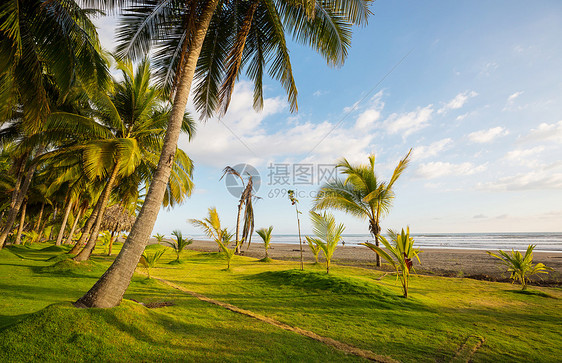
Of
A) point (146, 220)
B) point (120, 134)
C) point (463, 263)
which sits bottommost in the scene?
point (463, 263)

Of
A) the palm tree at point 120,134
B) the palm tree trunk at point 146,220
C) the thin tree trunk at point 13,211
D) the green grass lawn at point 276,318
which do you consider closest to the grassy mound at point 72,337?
the green grass lawn at point 276,318

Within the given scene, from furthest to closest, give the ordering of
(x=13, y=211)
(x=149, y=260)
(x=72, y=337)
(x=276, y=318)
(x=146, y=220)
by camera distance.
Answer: (x=13, y=211) < (x=149, y=260) < (x=276, y=318) < (x=146, y=220) < (x=72, y=337)

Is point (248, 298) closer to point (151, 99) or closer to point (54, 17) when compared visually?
point (54, 17)

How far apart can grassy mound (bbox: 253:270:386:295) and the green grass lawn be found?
1.1 inches

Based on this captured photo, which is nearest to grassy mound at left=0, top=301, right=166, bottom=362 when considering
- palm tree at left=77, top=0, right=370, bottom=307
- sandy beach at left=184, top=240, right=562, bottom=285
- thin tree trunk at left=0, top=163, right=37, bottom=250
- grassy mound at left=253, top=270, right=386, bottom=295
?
palm tree at left=77, top=0, right=370, bottom=307

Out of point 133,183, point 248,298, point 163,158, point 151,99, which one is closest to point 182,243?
point 133,183

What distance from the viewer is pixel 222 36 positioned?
7.14 meters

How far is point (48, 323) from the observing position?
2830 millimetres

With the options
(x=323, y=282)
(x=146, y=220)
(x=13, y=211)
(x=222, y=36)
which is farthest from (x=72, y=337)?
(x=13, y=211)

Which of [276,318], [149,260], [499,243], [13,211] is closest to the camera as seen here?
[276,318]

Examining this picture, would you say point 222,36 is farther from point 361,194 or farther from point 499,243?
point 499,243

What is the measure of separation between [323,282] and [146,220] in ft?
15.3

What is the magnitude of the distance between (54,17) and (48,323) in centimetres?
708

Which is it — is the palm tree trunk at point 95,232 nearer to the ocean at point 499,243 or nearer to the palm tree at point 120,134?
the palm tree at point 120,134
